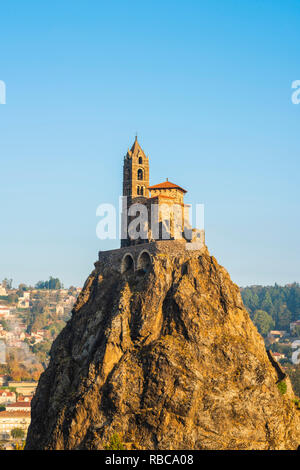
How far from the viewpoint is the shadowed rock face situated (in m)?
84.6

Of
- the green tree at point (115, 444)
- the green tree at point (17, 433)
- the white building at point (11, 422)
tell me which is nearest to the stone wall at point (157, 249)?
the green tree at point (115, 444)

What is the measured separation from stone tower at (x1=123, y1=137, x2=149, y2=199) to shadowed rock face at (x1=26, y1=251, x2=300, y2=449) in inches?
750

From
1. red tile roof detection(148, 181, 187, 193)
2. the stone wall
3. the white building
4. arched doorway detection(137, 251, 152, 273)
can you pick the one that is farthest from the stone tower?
the white building

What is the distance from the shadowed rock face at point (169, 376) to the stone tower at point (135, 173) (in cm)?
1906

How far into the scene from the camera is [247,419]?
86625 millimetres

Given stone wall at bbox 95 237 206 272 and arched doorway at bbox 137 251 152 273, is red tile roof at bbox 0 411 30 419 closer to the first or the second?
stone wall at bbox 95 237 206 272

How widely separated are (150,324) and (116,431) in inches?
616

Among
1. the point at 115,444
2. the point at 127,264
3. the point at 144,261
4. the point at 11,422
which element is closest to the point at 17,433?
the point at 11,422

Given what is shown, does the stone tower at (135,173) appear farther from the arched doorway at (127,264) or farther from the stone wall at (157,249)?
the arched doorway at (127,264)

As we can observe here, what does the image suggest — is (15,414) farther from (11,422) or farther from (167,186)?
(167,186)

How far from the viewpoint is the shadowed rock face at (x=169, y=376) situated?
84.6 meters

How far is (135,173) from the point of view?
4461 inches

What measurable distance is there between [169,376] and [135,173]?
40.2 meters
